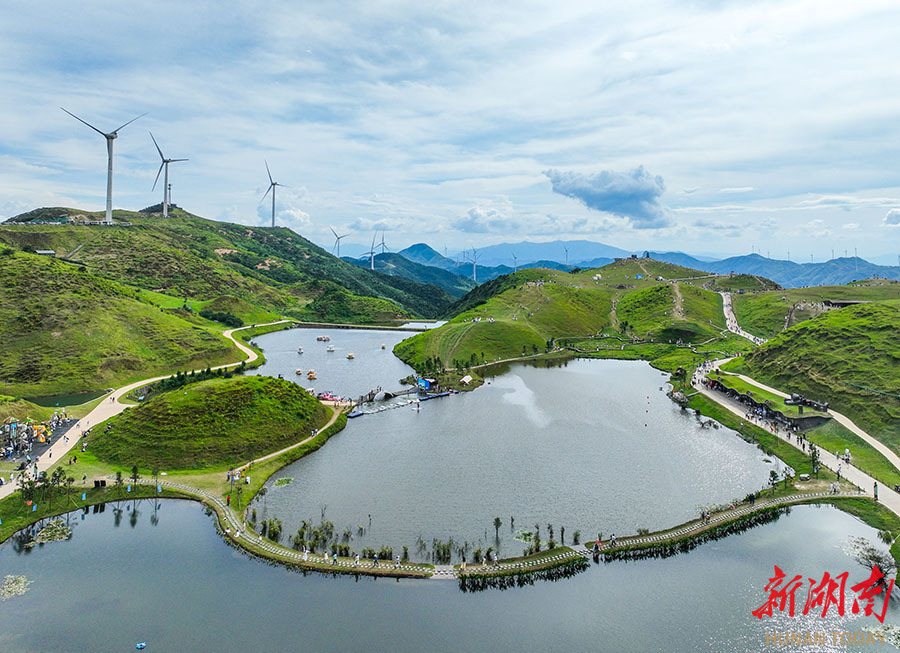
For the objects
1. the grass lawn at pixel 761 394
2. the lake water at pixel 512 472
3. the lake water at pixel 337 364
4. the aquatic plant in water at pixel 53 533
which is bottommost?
the aquatic plant in water at pixel 53 533

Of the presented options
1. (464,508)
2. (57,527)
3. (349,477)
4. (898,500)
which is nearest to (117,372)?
(57,527)

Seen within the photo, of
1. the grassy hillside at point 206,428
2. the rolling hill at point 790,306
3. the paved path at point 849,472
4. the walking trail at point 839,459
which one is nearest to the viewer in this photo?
the paved path at point 849,472

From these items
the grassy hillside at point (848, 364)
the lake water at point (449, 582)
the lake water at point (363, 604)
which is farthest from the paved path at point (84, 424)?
the grassy hillside at point (848, 364)

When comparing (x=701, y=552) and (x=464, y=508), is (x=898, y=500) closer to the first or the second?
(x=701, y=552)

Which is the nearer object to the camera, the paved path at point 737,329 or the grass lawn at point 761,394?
the grass lawn at point 761,394

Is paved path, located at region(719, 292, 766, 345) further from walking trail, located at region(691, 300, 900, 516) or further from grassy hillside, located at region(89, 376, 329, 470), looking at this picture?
grassy hillside, located at region(89, 376, 329, 470)

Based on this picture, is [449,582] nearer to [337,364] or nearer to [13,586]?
[13,586]

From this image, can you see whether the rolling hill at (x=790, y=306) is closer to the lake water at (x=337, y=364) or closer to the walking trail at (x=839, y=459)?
the walking trail at (x=839, y=459)

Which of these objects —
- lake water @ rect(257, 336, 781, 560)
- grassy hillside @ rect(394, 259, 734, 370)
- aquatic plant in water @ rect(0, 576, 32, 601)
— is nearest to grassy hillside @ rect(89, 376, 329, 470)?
lake water @ rect(257, 336, 781, 560)

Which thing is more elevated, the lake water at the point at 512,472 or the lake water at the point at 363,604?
the lake water at the point at 512,472
